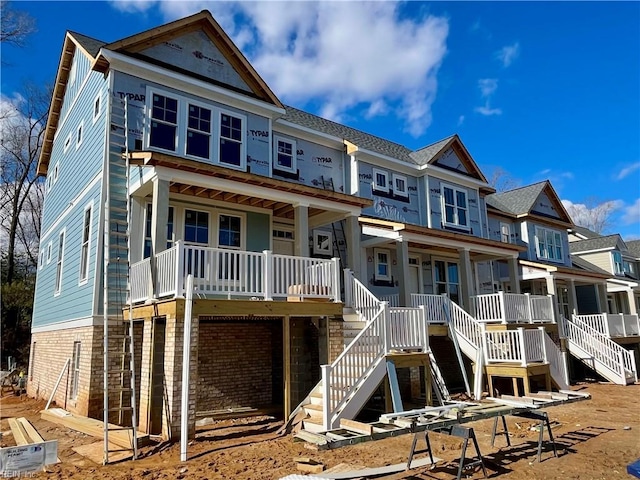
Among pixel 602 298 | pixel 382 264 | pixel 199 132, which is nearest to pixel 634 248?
pixel 602 298

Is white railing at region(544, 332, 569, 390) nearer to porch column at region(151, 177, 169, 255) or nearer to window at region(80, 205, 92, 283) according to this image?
porch column at region(151, 177, 169, 255)

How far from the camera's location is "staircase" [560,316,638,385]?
17.0 m

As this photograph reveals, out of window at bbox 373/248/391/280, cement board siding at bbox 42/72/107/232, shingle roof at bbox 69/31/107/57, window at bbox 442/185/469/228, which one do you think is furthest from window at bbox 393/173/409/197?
shingle roof at bbox 69/31/107/57

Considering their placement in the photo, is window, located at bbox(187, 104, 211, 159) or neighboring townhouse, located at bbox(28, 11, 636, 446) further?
window, located at bbox(187, 104, 211, 159)

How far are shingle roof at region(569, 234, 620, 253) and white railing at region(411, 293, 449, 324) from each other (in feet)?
68.1

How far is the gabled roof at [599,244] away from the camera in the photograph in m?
30.2

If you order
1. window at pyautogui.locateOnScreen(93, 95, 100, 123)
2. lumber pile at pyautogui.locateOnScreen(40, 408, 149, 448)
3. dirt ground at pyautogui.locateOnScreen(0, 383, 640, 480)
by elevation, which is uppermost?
Answer: window at pyautogui.locateOnScreen(93, 95, 100, 123)

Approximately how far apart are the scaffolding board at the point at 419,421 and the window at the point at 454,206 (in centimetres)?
1227

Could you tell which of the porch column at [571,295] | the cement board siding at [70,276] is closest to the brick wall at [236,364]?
the cement board siding at [70,276]

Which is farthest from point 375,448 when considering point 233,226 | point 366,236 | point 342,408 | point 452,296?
point 452,296

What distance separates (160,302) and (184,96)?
6.37 m

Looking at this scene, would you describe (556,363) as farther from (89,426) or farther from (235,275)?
(89,426)

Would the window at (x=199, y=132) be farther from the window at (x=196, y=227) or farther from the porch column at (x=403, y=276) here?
the porch column at (x=403, y=276)

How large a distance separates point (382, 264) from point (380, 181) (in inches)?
126
